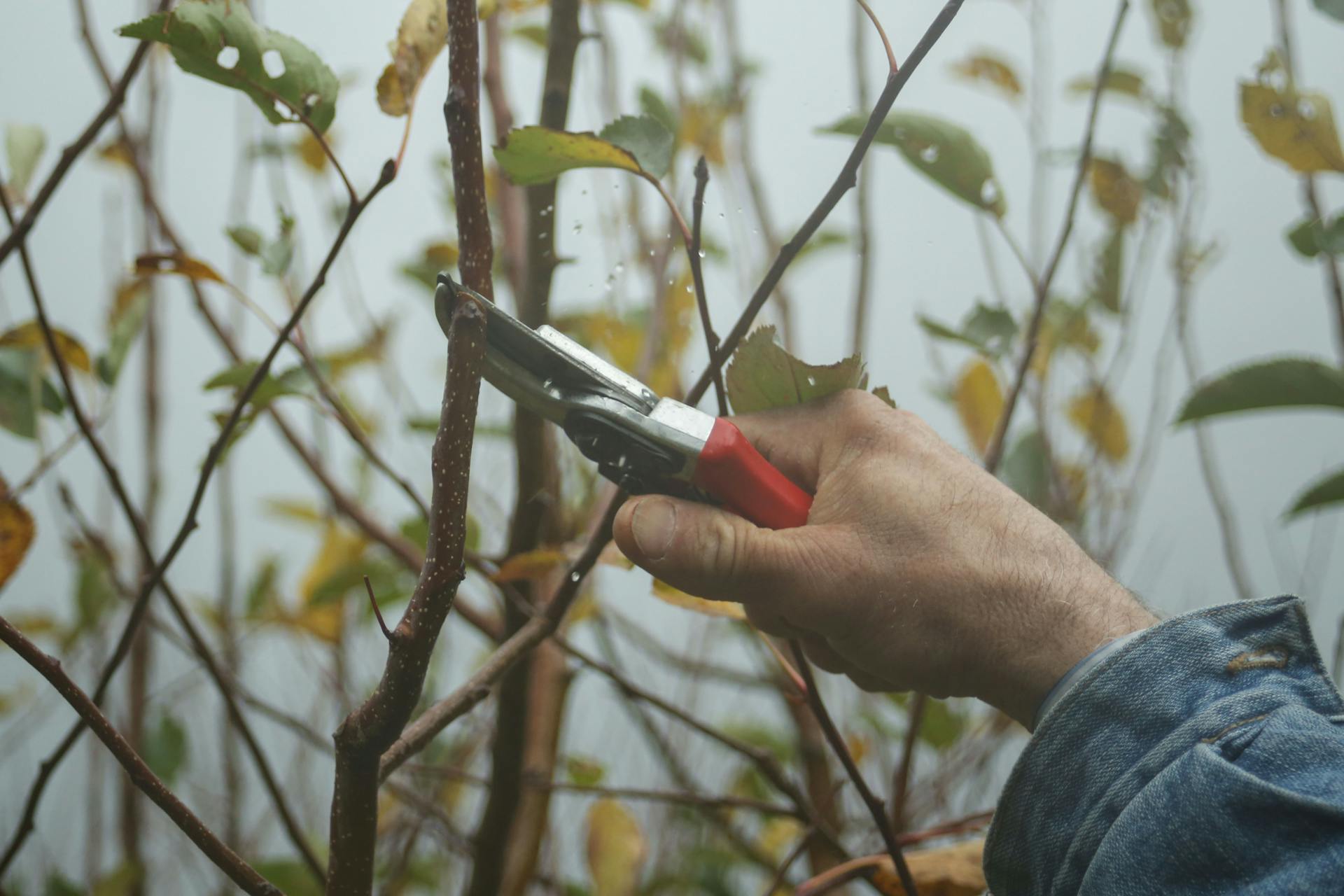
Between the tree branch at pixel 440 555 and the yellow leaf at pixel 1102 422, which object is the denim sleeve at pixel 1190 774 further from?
the yellow leaf at pixel 1102 422

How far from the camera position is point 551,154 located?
0.41 m

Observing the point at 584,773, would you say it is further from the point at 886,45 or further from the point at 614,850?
the point at 886,45

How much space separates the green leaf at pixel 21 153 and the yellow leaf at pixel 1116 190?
0.79 meters

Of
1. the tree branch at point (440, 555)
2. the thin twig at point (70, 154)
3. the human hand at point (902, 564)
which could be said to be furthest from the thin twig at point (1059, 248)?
the thin twig at point (70, 154)

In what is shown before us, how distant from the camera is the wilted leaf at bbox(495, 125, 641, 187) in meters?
0.40

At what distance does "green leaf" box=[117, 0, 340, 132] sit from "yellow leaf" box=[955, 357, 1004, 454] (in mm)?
626

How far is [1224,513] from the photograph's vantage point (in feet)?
2.63

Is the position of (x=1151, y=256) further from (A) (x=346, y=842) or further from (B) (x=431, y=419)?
(A) (x=346, y=842)

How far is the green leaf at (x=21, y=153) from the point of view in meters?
0.54

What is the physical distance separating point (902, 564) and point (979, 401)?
512mm

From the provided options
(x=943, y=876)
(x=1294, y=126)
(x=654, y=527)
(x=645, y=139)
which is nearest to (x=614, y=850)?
(x=943, y=876)

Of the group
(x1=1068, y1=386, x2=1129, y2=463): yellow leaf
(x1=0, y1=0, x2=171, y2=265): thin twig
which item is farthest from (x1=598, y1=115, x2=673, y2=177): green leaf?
(x1=1068, y1=386, x2=1129, y2=463): yellow leaf

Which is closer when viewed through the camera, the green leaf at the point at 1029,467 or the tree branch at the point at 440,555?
the tree branch at the point at 440,555

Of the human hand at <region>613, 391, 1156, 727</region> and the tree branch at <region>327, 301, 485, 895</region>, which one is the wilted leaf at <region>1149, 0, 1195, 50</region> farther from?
the tree branch at <region>327, 301, 485, 895</region>
